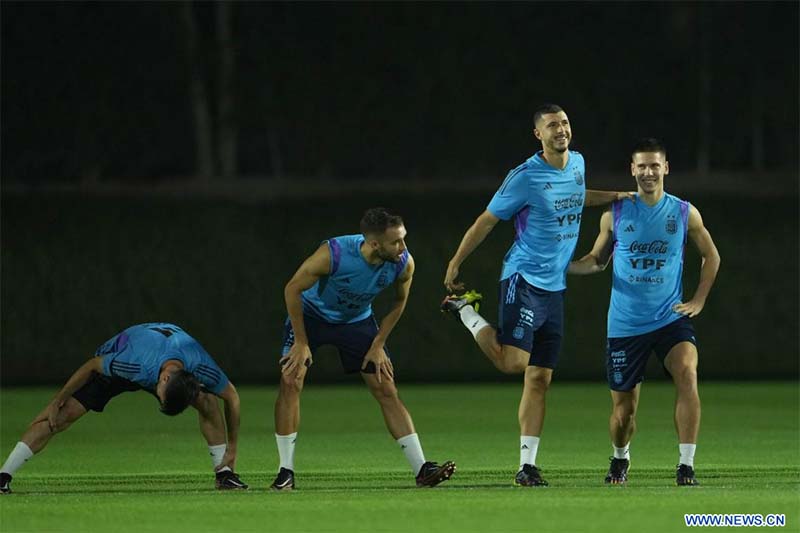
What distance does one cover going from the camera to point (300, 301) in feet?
32.2

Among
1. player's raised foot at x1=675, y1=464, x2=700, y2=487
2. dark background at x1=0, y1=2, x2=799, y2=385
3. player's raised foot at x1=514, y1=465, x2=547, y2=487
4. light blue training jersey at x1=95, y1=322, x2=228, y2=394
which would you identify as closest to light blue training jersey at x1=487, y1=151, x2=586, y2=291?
player's raised foot at x1=514, y1=465, x2=547, y2=487

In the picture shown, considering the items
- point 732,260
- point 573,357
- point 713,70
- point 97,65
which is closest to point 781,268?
point 732,260

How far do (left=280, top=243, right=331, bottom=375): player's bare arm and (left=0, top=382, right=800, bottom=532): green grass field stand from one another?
2.57 feet

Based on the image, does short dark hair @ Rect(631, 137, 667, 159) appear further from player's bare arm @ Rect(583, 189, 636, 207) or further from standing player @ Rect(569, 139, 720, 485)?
player's bare arm @ Rect(583, 189, 636, 207)

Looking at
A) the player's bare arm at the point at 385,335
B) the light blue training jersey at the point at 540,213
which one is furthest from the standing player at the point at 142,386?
the light blue training jersey at the point at 540,213

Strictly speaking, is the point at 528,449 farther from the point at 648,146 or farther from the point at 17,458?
the point at 17,458

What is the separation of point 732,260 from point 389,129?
39.7 ft

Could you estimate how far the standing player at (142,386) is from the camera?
32.5ft

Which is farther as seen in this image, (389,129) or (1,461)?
(389,129)

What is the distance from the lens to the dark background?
21828 mm

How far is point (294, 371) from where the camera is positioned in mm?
9844

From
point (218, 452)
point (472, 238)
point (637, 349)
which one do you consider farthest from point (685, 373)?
point (218, 452)

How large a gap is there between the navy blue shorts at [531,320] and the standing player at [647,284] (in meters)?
0.37

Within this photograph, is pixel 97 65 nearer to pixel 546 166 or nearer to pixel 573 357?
pixel 573 357
